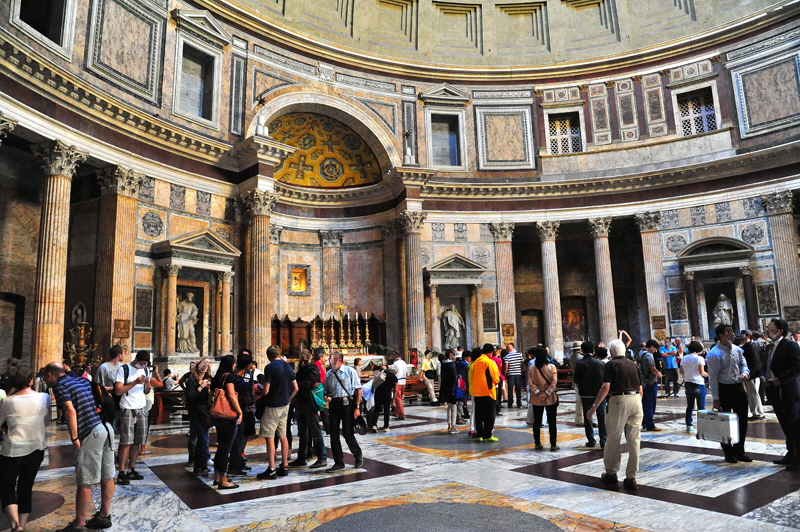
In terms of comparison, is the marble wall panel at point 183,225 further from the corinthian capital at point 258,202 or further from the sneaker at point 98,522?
the sneaker at point 98,522

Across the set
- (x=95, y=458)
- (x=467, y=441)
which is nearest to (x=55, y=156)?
(x=95, y=458)

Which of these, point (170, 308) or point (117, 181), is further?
point (170, 308)

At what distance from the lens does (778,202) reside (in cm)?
2091

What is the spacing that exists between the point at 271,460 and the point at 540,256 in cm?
2164

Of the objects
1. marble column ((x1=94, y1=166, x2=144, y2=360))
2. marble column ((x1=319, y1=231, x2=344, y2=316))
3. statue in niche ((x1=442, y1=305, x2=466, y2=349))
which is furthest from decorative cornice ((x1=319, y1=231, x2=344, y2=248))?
marble column ((x1=94, y1=166, x2=144, y2=360))

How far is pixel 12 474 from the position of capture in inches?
181

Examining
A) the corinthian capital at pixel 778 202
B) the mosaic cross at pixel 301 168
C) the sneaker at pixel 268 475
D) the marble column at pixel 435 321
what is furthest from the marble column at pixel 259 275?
the corinthian capital at pixel 778 202

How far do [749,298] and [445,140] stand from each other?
13945 millimetres

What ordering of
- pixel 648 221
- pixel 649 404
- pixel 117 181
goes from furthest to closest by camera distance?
pixel 648 221, pixel 117 181, pixel 649 404

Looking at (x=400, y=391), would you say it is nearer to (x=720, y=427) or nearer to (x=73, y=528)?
(x=720, y=427)

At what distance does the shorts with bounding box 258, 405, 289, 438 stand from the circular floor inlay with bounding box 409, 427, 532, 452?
101 inches

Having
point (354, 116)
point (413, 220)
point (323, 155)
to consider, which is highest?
point (354, 116)

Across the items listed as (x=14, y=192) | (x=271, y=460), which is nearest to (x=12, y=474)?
(x=271, y=460)

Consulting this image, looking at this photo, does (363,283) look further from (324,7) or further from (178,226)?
(324,7)
